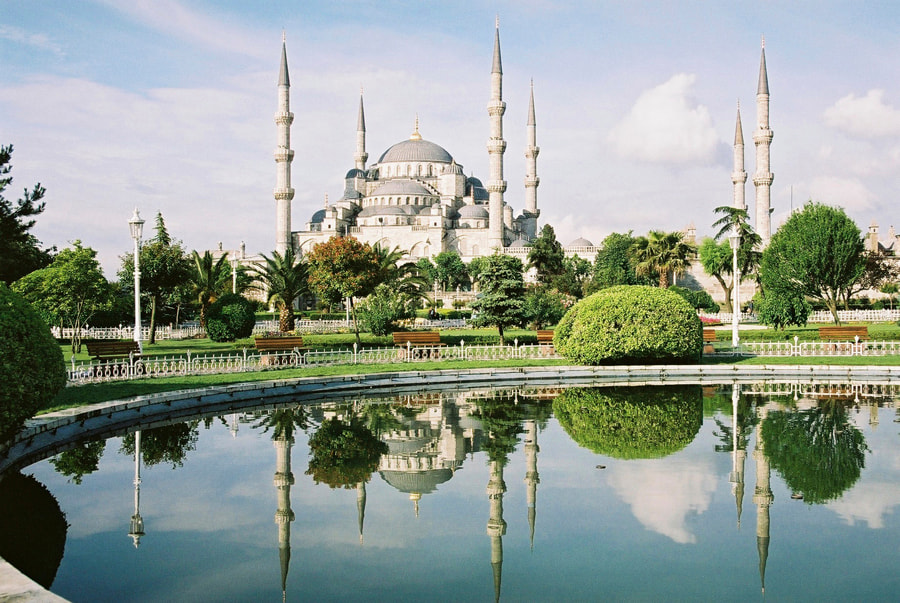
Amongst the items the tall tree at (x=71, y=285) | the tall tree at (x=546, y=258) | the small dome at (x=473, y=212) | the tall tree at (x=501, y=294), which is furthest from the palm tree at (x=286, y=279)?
→ the small dome at (x=473, y=212)

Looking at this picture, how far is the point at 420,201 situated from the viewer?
75312 mm

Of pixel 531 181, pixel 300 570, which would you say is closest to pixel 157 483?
pixel 300 570

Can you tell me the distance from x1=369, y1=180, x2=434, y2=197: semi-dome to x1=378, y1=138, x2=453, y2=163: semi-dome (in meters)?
4.65

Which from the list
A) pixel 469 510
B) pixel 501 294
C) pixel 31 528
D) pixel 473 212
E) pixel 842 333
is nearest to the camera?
pixel 31 528

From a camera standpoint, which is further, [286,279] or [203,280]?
[203,280]

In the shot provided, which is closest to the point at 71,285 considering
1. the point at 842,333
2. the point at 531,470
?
the point at 531,470

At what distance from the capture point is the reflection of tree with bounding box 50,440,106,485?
896cm

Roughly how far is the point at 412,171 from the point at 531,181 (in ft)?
60.8

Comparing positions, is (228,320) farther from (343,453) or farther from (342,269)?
(343,453)

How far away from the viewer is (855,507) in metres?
7.48

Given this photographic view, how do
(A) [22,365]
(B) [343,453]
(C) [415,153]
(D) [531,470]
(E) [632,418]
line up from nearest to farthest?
(A) [22,365] → (D) [531,470] → (B) [343,453] → (E) [632,418] → (C) [415,153]

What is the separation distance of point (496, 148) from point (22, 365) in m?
48.2

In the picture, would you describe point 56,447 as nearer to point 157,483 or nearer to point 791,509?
point 157,483

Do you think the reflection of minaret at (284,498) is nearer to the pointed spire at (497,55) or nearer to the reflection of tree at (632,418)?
the reflection of tree at (632,418)
